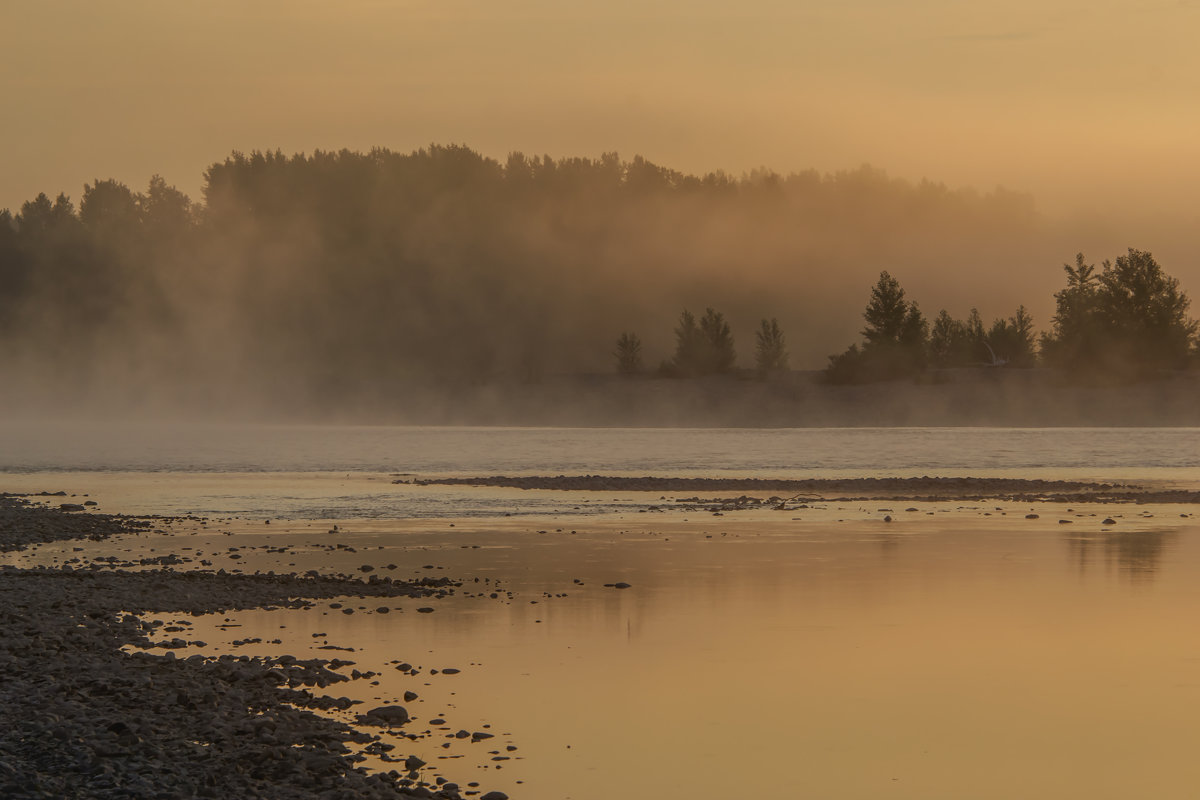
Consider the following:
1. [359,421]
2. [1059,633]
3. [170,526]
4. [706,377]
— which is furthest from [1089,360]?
[1059,633]

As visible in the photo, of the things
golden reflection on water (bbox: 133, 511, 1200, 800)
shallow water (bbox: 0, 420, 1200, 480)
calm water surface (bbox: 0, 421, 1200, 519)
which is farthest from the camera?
shallow water (bbox: 0, 420, 1200, 480)

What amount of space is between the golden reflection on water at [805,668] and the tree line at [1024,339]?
107192 millimetres

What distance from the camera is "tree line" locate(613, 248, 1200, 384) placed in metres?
129

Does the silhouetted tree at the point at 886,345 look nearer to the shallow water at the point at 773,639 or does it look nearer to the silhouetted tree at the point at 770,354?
the silhouetted tree at the point at 770,354

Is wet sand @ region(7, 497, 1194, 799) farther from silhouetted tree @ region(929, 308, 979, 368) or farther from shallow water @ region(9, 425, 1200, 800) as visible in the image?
silhouetted tree @ region(929, 308, 979, 368)

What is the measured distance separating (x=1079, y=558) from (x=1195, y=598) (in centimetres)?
577

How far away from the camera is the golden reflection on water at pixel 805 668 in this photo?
11570 millimetres

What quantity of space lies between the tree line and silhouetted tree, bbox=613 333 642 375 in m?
3.63

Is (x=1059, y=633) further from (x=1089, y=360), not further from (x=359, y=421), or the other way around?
(x=359, y=421)

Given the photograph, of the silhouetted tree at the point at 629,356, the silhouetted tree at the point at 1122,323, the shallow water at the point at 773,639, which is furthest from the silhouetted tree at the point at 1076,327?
the shallow water at the point at 773,639

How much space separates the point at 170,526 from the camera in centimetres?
3412

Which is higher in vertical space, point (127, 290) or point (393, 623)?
point (127, 290)

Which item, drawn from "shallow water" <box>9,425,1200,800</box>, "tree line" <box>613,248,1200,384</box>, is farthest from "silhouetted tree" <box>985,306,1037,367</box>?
"shallow water" <box>9,425,1200,800</box>

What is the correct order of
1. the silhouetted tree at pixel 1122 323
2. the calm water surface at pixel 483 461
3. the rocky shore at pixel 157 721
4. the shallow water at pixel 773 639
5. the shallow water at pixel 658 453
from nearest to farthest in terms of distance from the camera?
the rocky shore at pixel 157 721
the shallow water at pixel 773 639
the calm water surface at pixel 483 461
the shallow water at pixel 658 453
the silhouetted tree at pixel 1122 323
